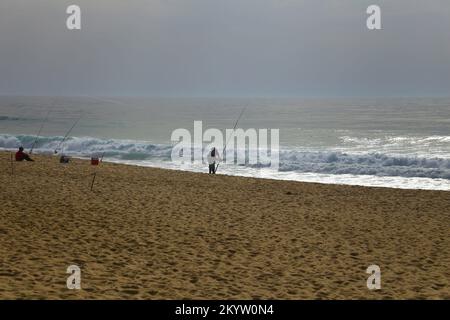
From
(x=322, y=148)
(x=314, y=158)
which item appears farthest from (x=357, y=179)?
(x=322, y=148)

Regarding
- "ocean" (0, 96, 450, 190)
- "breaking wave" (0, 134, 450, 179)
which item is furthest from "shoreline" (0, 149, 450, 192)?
"breaking wave" (0, 134, 450, 179)

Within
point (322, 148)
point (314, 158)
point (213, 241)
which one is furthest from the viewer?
point (322, 148)

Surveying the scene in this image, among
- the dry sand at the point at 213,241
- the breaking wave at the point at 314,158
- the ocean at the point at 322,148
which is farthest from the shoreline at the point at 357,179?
the dry sand at the point at 213,241

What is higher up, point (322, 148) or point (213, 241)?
point (322, 148)

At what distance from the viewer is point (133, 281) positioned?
7617 mm

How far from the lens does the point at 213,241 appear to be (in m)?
10.5

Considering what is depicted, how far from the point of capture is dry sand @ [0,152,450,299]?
299 inches

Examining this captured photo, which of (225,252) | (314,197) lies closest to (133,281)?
(225,252)

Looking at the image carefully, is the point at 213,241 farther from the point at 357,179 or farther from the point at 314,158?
the point at 314,158
